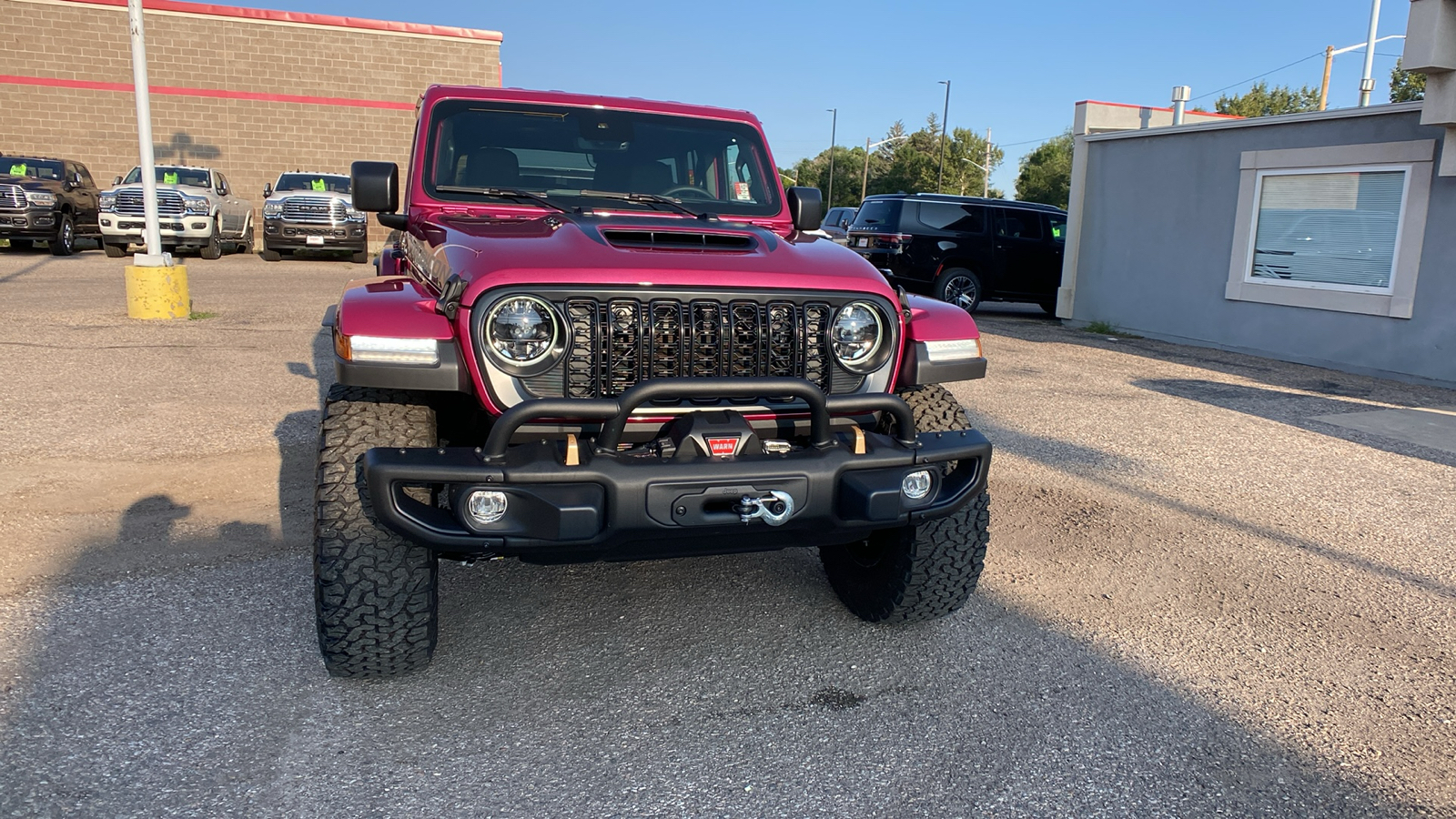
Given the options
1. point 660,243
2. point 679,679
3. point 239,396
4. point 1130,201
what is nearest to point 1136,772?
point 679,679

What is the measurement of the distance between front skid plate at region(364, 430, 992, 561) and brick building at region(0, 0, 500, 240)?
80.0 feet

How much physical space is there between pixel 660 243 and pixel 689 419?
2.18 feet

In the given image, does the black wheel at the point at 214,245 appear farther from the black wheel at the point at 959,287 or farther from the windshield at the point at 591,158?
the windshield at the point at 591,158

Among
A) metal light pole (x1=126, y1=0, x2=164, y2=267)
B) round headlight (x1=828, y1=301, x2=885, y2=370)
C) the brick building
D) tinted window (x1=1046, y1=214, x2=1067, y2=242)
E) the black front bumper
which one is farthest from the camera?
the brick building

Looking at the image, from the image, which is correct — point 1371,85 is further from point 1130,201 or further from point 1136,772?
point 1136,772

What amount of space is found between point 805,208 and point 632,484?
2.05m

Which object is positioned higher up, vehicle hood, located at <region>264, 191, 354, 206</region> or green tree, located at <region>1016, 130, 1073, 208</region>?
green tree, located at <region>1016, 130, 1073, 208</region>

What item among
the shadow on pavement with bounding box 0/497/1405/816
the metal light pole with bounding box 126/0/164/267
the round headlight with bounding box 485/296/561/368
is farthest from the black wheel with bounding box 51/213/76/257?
the round headlight with bounding box 485/296/561/368

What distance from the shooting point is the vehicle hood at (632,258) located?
2.77 meters

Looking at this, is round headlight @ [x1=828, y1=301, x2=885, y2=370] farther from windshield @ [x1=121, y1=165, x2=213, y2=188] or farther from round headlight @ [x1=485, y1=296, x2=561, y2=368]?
windshield @ [x1=121, y1=165, x2=213, y2=188]

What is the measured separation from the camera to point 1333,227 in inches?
420

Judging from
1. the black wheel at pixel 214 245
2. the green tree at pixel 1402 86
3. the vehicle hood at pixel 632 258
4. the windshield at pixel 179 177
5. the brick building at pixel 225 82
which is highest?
the green tree at pixel 1402 86

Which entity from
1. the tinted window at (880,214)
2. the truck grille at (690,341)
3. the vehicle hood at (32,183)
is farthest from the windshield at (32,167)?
the truck grille at (690,341)

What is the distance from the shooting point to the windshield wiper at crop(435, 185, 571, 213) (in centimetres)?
392
